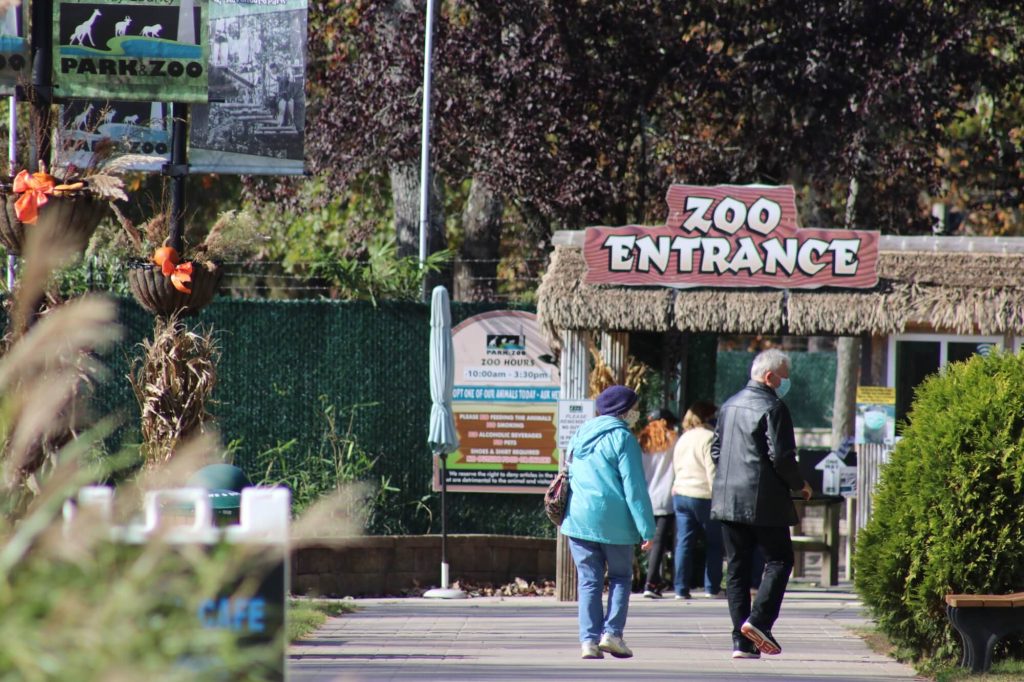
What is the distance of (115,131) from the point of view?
1019 centimetres

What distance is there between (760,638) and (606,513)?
1150 millimetres

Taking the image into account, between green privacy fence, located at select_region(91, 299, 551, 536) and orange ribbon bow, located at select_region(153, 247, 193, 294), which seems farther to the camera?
green privacy fence, located at select_region(91, 299, 551, 536)

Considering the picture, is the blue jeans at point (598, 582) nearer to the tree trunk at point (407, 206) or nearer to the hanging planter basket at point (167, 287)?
the hanging planter basket at point (167, 287)

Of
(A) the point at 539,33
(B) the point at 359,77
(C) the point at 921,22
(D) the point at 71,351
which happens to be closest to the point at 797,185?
(C) the point at 921,22

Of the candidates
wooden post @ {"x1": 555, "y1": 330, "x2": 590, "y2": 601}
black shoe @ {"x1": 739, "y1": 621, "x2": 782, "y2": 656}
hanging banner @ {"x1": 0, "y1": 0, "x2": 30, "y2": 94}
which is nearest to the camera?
hanging banner @ {"x1": 0, "y1": 0, "x2": 30, "y2": 94}

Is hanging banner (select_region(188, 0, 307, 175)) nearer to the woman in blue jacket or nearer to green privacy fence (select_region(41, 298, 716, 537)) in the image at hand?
green privacy fence (select_region(41, 298, 716, 537))

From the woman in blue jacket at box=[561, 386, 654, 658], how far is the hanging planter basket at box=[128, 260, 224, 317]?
8.11ft

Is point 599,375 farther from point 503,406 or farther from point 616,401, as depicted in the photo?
point 616,401

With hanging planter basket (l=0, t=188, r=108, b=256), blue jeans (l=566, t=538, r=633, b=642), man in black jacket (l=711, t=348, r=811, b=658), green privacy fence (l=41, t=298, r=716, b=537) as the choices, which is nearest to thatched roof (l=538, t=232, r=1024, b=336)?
green privacy fence (l=41, t=298, r=716, b=537)

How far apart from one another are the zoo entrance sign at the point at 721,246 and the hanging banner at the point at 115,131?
339 cm

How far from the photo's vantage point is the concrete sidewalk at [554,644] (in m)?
7.54

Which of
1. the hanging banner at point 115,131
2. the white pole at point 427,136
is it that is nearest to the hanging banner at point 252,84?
the hanging banner at point 115,131

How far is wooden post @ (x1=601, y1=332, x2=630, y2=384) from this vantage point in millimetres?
11414

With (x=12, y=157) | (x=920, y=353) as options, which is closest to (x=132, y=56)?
(x=12, y=157)
